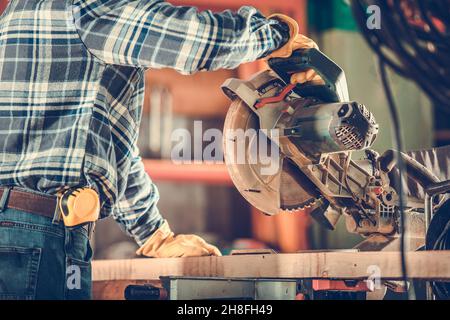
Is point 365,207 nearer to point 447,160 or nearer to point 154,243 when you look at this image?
point 447,160

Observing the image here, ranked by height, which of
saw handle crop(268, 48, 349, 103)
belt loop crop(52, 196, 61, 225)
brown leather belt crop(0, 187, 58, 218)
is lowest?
belt loop crop(52, 196, 61, 225)

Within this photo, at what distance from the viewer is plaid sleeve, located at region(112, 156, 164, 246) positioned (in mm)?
1889

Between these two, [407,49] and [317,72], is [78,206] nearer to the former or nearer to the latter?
[317,72]

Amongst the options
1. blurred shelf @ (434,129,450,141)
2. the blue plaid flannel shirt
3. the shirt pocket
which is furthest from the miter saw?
blurred shelf @ (434,129,450,141)

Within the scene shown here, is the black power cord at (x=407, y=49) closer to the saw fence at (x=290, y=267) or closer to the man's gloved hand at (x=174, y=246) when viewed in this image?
the saw fence at (x=290, y=267)

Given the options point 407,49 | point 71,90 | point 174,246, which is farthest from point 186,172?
point 407,49

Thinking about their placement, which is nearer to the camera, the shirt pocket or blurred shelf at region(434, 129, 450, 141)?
the shirt pocket

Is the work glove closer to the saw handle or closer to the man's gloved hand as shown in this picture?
the saw handle

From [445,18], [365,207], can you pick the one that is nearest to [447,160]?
[365,207]

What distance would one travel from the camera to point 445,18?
1.29 metres

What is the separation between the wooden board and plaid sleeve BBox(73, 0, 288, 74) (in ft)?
1.26

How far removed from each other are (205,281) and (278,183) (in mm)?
276

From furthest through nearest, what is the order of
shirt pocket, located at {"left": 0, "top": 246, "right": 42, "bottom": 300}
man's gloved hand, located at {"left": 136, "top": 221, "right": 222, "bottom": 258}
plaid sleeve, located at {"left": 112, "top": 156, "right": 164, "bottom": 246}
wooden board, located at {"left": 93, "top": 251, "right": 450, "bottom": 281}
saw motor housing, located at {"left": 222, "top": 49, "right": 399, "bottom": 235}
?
1. plaid sleeve, located at {"left": 112, "top": 156, "right": 164, "bottom": 246}
2. man's gloved hand, located at {"left": 136, "top": 221, "right": 222, "bottom": 258}
3. saw motor housing, located at {"left": 222, "top": 49, "right": 399, "bottom": 235}
4. shirt pocket, located at {"left": 0, "top": 246, "right": 42, "bottom": 300}
5. wooden board, located at {"left": 93, "top": 251, "right": 450, "bottom": 281}

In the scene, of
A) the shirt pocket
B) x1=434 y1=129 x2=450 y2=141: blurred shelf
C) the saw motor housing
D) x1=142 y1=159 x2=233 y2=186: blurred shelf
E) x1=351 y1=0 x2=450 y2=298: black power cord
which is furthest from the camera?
x1=434 y1=129 x2=450 y2=141: blurred shelf
